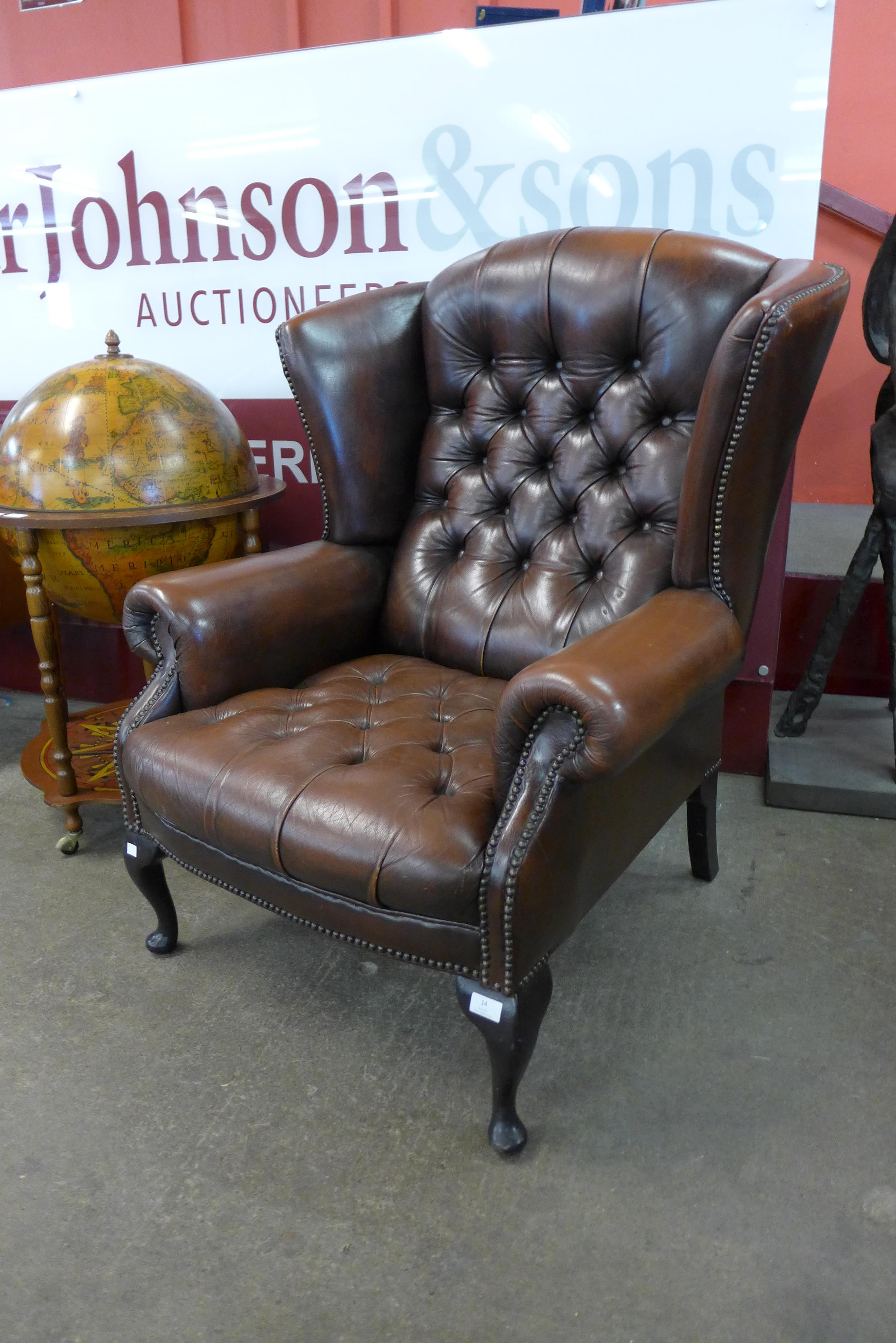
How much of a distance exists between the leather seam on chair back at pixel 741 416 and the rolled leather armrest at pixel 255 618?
0.76 m

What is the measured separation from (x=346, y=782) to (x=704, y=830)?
36.6 inches

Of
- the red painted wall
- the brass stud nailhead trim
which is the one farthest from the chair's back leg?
the red painted wall

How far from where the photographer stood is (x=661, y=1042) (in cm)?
157

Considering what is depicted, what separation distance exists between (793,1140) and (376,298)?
1.72 metres

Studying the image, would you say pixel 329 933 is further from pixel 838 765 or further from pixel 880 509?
pixel 880 509

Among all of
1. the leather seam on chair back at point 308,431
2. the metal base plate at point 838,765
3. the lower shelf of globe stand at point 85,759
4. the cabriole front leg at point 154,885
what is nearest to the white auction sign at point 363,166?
the leather seam on chair back at point 308,431

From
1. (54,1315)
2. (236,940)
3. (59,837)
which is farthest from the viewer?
(59,837)

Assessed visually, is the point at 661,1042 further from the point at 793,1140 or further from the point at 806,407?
the point at 806,407

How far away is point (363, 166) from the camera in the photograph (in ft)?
7.80

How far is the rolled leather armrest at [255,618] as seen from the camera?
1.67m

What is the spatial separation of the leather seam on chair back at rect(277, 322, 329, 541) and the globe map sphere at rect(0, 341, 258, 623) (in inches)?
9.5

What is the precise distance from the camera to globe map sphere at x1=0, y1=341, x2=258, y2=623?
200 centimetres

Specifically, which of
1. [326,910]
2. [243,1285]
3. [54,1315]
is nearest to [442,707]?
[326,910]

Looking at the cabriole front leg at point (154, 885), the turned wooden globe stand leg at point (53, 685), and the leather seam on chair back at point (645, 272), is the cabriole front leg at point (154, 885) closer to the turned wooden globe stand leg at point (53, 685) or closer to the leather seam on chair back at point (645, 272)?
the turned wooden globe stand leg at point (53, 685)
